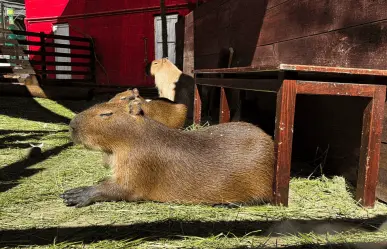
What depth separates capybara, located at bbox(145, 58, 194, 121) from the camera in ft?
22.6

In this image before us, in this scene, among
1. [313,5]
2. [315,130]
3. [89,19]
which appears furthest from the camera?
[89,19]

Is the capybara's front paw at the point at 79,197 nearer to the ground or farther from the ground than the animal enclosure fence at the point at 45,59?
nearer to the ground

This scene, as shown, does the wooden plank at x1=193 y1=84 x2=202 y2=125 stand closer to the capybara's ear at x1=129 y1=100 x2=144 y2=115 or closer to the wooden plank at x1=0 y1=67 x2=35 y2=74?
the capybara's ear at x1=129 y1=100 x2=144 y2=115

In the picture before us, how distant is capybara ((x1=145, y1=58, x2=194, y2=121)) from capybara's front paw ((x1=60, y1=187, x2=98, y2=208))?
444cm

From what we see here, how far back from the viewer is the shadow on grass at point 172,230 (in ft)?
6.12

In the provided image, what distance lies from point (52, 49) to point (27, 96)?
19.1ft

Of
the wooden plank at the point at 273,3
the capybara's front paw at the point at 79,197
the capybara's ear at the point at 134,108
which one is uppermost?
the wooden plank at the point at 273,3

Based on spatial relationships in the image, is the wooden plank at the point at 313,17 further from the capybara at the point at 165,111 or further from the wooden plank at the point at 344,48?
the capybara at the point at 165,111

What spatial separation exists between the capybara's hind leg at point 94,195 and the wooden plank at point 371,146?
67.0 inches

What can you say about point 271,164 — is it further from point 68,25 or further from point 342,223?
point 68,25

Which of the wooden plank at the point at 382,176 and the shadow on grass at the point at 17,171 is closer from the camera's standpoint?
the wooden plank at the point at 382,176

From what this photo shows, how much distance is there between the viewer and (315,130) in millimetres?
3488

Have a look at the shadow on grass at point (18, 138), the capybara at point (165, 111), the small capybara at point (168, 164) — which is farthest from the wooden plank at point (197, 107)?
the small capybara at point (168, 164)

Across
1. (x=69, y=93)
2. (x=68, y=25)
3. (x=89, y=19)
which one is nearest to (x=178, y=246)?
(x=69, y=93)
